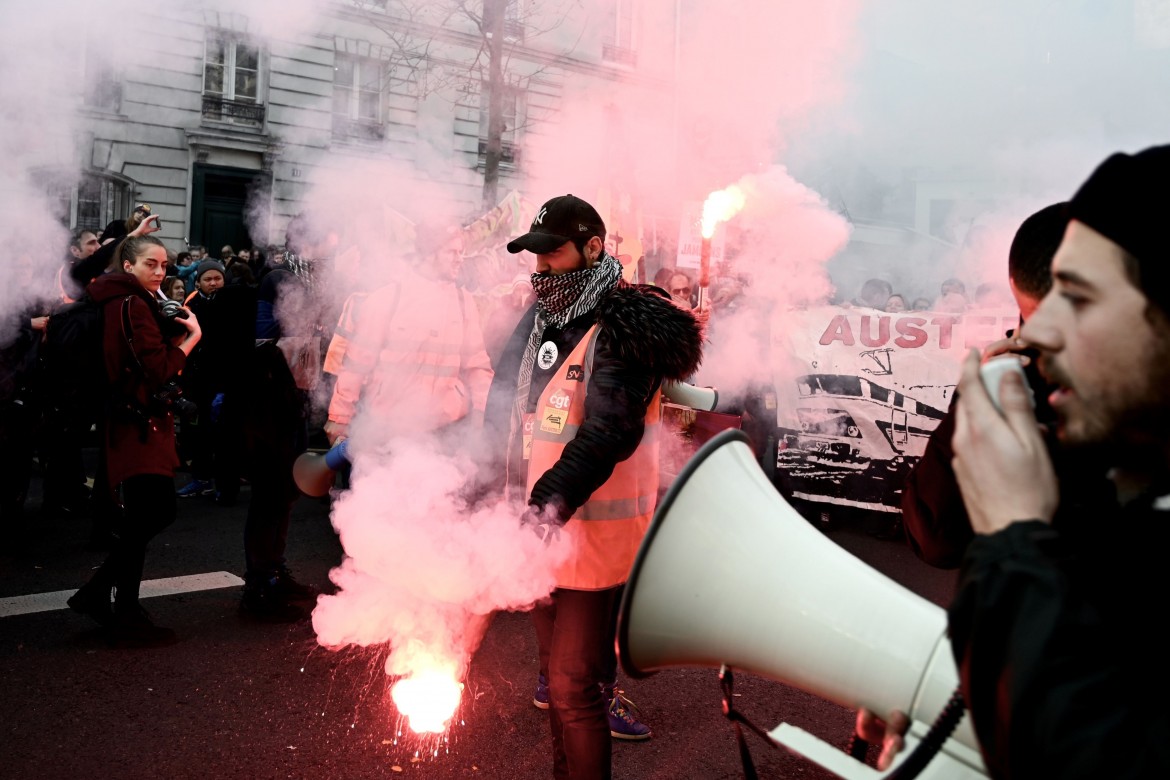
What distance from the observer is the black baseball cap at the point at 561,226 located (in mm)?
2797

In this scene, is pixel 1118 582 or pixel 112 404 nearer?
pixel 1118 582

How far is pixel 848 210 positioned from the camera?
473 inches

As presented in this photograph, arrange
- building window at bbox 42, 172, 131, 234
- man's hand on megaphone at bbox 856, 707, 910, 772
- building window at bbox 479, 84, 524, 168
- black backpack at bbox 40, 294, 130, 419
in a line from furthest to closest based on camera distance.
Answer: building window at bbox 479, 84, 524, 168
building window at bbox 42, 172, 131, 234
black backpack at bbox 40, 294, 130, 419
man's hand on megaphone at bbox 856, 707, 910, 772

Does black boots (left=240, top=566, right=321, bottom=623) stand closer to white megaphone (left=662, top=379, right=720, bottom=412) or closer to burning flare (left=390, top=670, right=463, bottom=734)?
burning flare (left=390, top=670, right=463, bottom=734)

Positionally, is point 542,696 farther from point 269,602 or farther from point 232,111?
point 232,111

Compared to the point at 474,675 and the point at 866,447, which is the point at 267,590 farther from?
the point at 866,447

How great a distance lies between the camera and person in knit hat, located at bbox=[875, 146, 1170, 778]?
858 millimetres

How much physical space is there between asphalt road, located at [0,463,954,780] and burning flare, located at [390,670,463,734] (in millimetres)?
204

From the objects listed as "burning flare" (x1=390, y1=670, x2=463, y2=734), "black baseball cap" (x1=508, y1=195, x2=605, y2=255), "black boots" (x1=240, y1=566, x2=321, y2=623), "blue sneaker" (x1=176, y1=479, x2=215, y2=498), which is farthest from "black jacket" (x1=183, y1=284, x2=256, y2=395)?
"blue sneaker" (x1=176, y1=479, x2=215, y2=498)

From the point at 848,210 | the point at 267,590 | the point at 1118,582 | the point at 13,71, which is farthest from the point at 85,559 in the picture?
the point at 848,210

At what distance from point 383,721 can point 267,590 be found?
1.42 metres

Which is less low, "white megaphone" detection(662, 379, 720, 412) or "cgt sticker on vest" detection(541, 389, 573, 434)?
"white megaphone" detection(662, 379, 720, 412)

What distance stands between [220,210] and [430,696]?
10000mm

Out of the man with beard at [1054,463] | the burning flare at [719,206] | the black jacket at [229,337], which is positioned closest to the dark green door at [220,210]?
the black jacket at [229,337]
